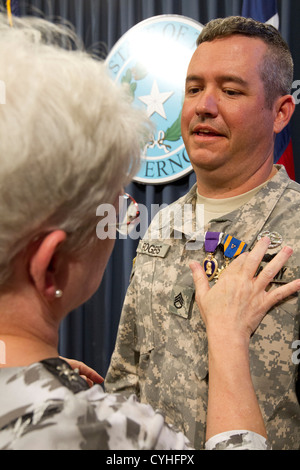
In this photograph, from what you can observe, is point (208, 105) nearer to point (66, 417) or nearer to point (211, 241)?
point (211, 241)

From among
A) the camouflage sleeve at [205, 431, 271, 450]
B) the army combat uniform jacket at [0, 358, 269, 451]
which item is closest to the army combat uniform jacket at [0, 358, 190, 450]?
the army combat uniform jacket at [0, 358, 269, 451]

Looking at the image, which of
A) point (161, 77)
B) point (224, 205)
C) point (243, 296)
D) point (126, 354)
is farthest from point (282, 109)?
point (161, 77)

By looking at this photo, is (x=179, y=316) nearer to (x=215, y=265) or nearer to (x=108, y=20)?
(x=215, y=265)

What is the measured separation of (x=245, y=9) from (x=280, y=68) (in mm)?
943

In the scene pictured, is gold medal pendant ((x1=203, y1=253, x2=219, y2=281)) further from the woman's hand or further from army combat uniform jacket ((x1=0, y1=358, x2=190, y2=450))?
army combat uniform jacket ((x1=0, y1=358, x2=190, y2=450))

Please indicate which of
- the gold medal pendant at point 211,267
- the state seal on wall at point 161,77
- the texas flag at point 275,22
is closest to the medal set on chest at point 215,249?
the gold medal pendant at point 211,267

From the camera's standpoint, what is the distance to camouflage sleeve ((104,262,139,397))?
1273 mm

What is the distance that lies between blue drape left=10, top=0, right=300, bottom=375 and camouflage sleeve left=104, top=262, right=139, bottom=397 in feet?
3.35

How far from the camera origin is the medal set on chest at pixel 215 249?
1049mm

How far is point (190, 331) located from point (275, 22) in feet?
4.66

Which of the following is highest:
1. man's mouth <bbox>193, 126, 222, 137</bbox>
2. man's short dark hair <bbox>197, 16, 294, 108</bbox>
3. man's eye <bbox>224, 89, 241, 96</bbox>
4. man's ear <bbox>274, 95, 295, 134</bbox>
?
man's short dark hair <bbox>197, 16, 294, 108</bbox>

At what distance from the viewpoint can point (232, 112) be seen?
3.59 feet

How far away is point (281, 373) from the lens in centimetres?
96

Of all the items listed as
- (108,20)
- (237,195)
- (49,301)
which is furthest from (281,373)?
(108,20)
